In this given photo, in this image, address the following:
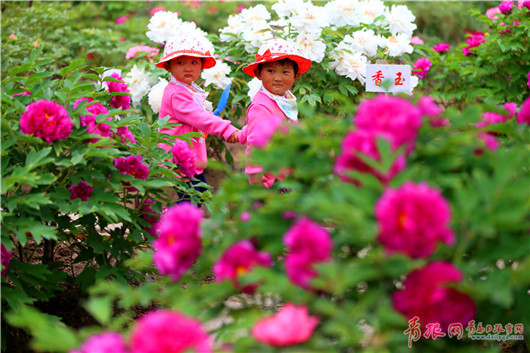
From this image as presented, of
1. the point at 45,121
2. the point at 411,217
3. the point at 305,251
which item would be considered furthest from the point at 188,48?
the point at 411,217

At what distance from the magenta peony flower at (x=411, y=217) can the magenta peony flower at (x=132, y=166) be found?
151cm

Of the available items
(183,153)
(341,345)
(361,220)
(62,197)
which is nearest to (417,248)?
(361,220)

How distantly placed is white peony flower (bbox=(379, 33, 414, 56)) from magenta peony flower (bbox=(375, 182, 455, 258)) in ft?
11.7

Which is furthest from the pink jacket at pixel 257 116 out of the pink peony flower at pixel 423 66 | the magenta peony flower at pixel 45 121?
the pink peony flower at pixel 423 66

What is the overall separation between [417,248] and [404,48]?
3691mm

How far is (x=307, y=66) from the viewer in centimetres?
392

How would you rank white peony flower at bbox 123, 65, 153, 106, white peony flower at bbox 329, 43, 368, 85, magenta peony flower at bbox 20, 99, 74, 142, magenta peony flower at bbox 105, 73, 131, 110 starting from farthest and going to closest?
white peony flower at bbox 123, 65, 153, 106 < white peony flower at bbox 329, 43, 368, 85 < magenta peony flower at bbox 105, 73, 131, 110 < magenta peony flower at bbox 20, 99, 74, 142

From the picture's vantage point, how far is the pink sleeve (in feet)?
12.3

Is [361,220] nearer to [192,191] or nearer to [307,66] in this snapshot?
[192,191]

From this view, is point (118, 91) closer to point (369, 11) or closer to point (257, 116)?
point (257, 116)

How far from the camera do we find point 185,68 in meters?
3.97

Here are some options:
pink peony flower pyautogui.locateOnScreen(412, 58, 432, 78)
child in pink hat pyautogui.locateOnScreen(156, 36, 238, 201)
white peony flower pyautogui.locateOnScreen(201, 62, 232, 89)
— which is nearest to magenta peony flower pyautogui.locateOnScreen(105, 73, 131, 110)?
child in pink hat pyautogui.locateOnScreen(156, 36, 238, 201)

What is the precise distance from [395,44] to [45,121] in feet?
10.3

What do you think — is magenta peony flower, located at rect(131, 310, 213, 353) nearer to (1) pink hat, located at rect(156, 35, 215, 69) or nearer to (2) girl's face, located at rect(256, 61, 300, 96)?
(2) girl's face, located at rect(256, 61, 300, 96)
